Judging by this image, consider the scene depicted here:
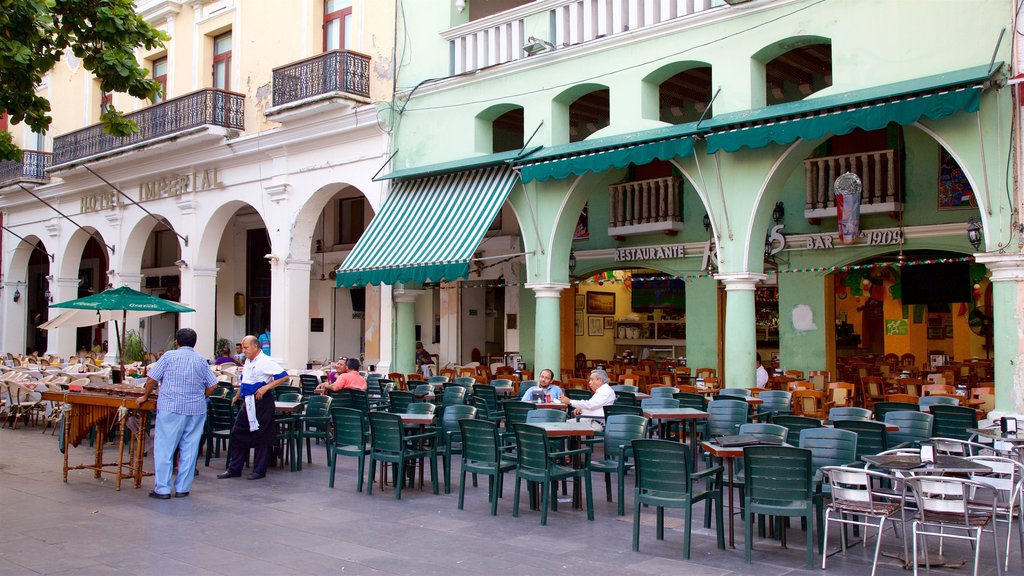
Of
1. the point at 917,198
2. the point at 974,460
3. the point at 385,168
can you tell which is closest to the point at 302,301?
the point at 385,168

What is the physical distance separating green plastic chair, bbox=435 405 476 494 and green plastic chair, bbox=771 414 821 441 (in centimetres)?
355

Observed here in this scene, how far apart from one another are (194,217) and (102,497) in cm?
1459

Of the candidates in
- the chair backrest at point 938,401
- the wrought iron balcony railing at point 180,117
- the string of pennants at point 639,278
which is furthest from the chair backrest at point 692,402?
the wrought iron balcony railing at point 180,117

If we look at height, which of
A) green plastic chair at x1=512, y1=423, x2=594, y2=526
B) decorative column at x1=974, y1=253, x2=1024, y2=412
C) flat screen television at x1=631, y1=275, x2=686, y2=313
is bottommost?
green plastic chair at x1=512, y1=423, x2=594, y2=526

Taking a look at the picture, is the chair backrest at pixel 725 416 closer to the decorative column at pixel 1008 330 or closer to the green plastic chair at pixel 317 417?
the decorative column at pixel 1008 330

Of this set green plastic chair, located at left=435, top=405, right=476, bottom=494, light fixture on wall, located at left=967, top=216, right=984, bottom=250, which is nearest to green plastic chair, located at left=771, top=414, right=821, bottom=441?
green plastic chair, located at left=435, top=405, right=476, bottom=494

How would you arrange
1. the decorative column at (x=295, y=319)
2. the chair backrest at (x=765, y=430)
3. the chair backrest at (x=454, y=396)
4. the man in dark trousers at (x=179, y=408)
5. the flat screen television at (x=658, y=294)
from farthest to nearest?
the flat screen television at (x=658, y=294) < the decorative column at (x=295, y=319) < the chair backrest at (x=454, y=396) < the man in dark trousers at (x=179, y=408) < the chair backrest at (x=765, y=430)

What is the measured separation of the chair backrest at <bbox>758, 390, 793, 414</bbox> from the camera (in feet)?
40.0

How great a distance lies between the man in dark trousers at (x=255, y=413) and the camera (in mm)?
10867

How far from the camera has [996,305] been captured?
11359 millimetres

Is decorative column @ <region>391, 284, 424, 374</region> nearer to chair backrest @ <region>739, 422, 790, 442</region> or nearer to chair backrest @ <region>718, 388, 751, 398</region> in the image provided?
chair backrest @ <region>718, 388, 751, 398</region>

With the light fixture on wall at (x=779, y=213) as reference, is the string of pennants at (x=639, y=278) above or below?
below

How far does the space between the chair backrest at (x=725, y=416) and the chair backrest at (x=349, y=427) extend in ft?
13.8

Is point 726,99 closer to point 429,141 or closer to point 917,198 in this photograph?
point 917,198
